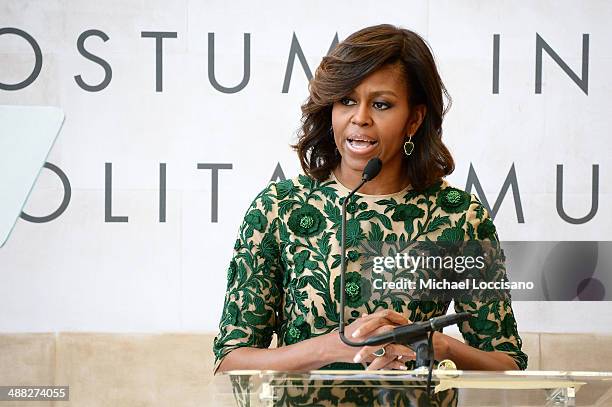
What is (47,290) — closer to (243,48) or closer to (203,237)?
(203,237)

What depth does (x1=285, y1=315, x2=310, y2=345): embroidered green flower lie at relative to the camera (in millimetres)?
2248

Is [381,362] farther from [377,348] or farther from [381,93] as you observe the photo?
[381,93]

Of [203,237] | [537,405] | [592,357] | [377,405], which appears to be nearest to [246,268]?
[377,405]

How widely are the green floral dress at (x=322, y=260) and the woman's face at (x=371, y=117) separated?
12 centimetres

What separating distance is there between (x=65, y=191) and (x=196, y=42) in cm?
72

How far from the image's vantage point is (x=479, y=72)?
146 inches

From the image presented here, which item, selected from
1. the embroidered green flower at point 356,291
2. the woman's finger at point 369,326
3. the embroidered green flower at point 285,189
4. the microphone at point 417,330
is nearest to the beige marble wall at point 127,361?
the embroidered green flower at point 285,189

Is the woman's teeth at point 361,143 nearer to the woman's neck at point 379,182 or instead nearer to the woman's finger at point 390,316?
A: the woman's neck at point 379,182

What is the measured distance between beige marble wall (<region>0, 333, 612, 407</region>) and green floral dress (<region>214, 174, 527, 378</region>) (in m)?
1.46

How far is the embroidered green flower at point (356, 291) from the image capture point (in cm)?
224

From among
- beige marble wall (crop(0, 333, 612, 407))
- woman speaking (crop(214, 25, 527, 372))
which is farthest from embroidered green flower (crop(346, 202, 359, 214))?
beige marble wall (crop(0, 333, 612, 407))

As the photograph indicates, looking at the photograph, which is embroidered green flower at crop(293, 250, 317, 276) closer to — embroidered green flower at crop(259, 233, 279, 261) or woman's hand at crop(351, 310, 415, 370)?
embroidered green flower at crop(259, 233, 279, 261)

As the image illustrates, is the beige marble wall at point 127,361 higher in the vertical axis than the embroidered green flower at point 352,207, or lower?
lower

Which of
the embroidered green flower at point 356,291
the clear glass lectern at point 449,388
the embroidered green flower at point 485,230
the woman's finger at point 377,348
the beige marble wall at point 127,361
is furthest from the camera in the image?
the beige marble wall at point 127,361
